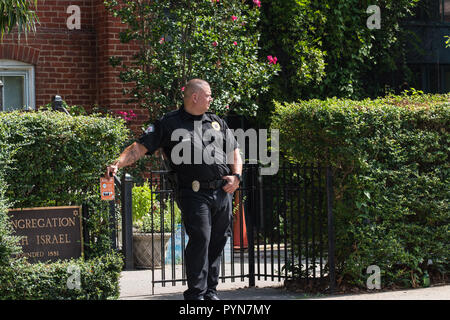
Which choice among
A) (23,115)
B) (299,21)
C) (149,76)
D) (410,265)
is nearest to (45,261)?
(23,115)

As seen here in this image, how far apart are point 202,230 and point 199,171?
0.52 meters

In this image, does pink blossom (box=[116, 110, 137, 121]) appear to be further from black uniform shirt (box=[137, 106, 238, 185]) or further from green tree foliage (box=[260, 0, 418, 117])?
black uniform shirt (box=[137, 106, 238, 185])

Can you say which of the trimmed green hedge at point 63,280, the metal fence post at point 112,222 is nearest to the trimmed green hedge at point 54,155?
the metal fence post at point 112,222

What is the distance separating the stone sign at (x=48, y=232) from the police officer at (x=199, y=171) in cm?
97

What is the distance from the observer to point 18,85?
42.0 ft

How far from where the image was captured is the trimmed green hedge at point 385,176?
779 centimetres

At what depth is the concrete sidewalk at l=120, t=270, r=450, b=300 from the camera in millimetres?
7527

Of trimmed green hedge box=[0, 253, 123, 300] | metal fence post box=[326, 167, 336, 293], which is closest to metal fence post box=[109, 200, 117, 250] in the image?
trimmed green hedge box=[0, 253, 123, 300]

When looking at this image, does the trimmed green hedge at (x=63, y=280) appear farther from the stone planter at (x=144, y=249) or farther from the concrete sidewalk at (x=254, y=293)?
the stone planter at (x=144, y=249)

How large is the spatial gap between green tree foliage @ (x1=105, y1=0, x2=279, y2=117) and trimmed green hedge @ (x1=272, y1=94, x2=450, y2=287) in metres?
2.76

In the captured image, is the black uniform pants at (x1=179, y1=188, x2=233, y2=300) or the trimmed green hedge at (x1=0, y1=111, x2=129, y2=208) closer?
the black uniform pants at (x1=179, y1=188, x2=233, y2=300)

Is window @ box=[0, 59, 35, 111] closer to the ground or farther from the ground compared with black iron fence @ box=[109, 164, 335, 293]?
farther from the ground

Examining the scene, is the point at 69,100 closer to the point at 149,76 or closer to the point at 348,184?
the point at 149,76
